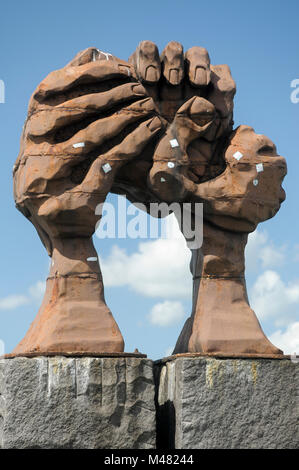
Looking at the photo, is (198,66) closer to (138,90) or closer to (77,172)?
(138,90)

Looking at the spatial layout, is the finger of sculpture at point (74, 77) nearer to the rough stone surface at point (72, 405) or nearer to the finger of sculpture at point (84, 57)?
the finger of sculpture at point (84, 57)

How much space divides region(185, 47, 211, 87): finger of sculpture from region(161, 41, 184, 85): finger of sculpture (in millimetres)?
101

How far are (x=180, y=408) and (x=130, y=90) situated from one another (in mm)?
2519

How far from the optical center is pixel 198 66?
23.6 ft

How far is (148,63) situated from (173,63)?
0.66ft

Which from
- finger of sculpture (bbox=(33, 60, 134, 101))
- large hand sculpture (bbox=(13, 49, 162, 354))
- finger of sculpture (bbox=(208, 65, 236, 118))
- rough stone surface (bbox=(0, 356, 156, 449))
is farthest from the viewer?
finger of sculpture (bbox=(208, 65, 236, 118))

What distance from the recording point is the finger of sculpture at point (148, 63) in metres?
7.07

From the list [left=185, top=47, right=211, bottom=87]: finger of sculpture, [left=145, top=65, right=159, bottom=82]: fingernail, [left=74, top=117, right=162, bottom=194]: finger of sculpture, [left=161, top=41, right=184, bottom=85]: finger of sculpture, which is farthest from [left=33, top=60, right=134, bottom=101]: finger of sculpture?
[left=185, top=47, right=211, bottom=87]: finger of sculpture

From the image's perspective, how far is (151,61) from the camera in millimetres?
7090

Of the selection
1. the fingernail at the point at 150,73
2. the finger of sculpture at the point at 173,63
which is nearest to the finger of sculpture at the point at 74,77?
the fingernail at the point at 150,73

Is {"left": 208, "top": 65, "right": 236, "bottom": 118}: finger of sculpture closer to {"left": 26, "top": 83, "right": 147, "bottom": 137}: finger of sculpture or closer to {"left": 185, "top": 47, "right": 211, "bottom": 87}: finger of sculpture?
{"left": 185, "top": 47, "right": 211, "bottom": 87}: finger of sculpture

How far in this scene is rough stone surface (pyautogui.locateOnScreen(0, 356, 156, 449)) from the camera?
6406mm

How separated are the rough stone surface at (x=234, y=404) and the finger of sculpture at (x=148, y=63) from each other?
226cm

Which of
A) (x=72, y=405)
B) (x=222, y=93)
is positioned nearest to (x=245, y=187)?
(x=222, y=93)
